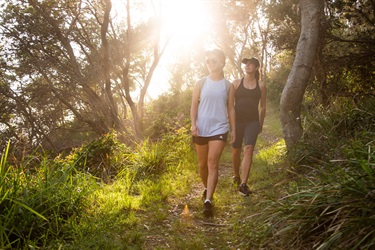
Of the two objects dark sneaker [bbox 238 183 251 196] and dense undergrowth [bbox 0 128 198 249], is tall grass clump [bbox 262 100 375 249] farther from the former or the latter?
dark sneaker [bbox 238 183 251 196]

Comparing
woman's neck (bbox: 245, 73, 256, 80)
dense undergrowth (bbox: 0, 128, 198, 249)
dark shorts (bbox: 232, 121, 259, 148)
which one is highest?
woman's neck (bbox: 245, 73, 256, 80)

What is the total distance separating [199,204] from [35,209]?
2.37 meters

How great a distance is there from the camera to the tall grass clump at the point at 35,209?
3.25m

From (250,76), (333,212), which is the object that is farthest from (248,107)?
(333,212)

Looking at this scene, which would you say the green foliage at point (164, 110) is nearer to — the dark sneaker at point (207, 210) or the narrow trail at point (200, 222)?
the narrow trail at point (200, 222)

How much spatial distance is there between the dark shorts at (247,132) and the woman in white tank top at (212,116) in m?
0.68

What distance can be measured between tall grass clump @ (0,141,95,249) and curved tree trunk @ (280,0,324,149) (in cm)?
420

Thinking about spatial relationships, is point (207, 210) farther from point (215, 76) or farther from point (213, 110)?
point (215, 76)

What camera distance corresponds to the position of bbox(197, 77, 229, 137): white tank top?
4770 millimetres

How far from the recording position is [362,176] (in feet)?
8.89

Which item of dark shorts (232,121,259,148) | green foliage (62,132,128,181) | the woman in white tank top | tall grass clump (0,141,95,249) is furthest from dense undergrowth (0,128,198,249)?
dark shorts (232,121,259,148)

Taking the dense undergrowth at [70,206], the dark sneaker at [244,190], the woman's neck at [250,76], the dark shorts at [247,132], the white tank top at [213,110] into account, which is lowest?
the dark sneaker at [244,190]

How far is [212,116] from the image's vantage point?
188 inches

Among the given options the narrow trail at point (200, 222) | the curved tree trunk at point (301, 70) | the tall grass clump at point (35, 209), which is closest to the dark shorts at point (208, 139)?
the narrow trail at point (200, 222)
